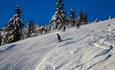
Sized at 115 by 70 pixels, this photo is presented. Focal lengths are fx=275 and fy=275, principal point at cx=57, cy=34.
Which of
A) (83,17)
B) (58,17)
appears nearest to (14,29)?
(58,17)

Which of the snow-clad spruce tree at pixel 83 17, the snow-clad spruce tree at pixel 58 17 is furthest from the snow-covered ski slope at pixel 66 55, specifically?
the snow-clad spruce tree at pixel 83 17

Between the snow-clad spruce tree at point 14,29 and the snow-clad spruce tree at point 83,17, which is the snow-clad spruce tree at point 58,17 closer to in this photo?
the snow-clad spruce tree at point 14,29

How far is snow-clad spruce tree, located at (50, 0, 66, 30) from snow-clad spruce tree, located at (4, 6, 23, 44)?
30.7 feet

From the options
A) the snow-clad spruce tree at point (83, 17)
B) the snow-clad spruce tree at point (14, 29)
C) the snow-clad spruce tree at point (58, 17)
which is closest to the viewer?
the snow-clad spruce tree at point (14, 29)

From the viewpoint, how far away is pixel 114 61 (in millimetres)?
26359

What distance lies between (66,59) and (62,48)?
4.06 metres

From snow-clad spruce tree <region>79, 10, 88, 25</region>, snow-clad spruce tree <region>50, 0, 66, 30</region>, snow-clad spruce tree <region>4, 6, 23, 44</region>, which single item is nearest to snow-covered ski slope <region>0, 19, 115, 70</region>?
snow-clad spruce tree <region>4, 6, 23, 44</region>

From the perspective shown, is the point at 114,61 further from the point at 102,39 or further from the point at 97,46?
the point at 102,39

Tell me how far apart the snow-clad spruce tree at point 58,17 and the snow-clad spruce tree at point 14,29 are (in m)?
9.36

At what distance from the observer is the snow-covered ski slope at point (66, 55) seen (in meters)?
27.3

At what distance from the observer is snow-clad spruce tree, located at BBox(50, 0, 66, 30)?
68562mm

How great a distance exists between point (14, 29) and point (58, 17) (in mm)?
13004

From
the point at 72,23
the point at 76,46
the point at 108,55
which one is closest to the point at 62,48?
the point at 76,46

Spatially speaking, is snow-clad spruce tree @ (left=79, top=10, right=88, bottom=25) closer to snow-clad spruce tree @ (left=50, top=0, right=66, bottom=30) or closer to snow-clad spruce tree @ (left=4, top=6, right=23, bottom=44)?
snow-clad spruce tree @ (left=50, top=0, right=66, bottom=30)
